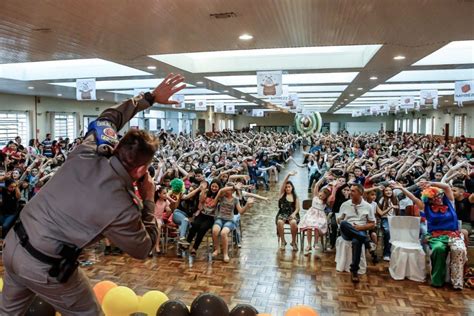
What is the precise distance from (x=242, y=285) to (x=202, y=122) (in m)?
28.7

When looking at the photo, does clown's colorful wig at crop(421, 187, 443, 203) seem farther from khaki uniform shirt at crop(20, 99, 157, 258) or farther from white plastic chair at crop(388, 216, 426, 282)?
khaki uniform shirt at crop(20, 99, 157, 258)

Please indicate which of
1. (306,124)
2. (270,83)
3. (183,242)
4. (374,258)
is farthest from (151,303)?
(306,124)

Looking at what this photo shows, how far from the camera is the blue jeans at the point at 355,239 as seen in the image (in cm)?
539

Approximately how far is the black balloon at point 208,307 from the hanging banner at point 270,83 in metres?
6.31

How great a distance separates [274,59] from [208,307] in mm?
6709

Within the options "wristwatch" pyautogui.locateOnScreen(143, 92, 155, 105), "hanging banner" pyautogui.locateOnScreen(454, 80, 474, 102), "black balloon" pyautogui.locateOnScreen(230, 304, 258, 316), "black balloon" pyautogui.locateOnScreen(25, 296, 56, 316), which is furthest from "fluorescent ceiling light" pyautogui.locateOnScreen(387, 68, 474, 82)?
"black balloon" pyautogui.locateOnScreen(25, 296, 56, 316)

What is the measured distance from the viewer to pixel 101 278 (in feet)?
17.4

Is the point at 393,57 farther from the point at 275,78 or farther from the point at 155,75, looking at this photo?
the point at 155,75

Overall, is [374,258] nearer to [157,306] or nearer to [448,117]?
[157,306]

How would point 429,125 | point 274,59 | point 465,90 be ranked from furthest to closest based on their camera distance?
point 429,125 < point 465,90 < point 274,59

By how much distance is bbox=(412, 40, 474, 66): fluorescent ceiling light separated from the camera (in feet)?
26.2

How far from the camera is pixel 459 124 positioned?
22.9 meters

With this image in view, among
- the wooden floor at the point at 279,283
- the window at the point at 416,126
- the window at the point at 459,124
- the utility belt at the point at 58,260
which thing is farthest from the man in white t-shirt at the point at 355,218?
the window at the point at 416,126

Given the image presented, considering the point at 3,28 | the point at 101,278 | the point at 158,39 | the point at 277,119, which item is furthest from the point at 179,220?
the point at 277,119
